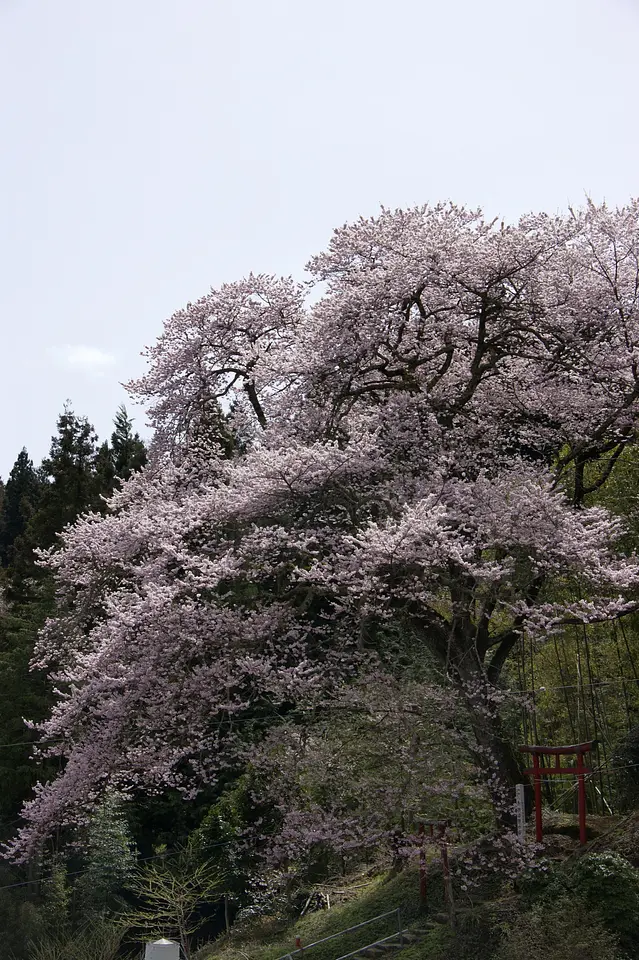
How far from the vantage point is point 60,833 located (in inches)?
691

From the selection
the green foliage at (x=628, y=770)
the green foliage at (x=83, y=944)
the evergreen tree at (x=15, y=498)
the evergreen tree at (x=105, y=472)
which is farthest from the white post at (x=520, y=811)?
the evergreen tree at (x=15, y=498)

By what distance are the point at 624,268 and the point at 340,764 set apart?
5.88m

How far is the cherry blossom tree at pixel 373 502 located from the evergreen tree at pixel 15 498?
22.3 metres

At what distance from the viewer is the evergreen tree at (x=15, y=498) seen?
3316cm

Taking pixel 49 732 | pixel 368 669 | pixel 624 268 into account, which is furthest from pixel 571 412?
pixel 49 732

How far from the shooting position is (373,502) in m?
9.31

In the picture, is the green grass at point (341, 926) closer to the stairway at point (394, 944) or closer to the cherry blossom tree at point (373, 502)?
the stairway at point (394, 944)

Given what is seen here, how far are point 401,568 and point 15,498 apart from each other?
2959 centimetres

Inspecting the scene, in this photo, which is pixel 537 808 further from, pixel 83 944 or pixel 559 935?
pixel 83 944

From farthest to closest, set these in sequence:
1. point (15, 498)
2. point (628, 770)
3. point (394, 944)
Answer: point (15, 498), point (628, 770), point (394, 944)

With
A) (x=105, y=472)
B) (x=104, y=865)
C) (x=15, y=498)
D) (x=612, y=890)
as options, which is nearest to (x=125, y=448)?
(x=105, y=472)

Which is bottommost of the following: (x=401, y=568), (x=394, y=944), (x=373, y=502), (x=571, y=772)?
(x=394, y=944)

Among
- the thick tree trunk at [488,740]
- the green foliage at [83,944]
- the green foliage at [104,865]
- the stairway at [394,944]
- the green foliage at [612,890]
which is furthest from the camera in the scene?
the green foliage at [104,865]

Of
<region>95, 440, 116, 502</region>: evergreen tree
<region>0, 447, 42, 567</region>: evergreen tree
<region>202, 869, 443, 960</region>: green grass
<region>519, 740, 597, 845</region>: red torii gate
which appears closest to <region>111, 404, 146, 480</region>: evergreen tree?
<region>95, 440, 116, 502</region>: evergreen tree
